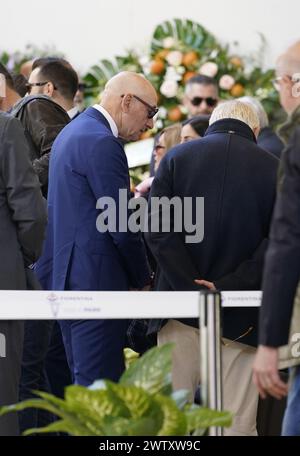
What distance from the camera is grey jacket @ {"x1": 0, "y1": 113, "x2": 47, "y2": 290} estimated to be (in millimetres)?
4113

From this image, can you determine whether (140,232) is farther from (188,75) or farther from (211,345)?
(188,75)

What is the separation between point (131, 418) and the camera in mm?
2934

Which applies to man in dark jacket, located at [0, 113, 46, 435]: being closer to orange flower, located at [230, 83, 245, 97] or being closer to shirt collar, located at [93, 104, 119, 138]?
shirt collar, located at [93, 104, 119, 138]

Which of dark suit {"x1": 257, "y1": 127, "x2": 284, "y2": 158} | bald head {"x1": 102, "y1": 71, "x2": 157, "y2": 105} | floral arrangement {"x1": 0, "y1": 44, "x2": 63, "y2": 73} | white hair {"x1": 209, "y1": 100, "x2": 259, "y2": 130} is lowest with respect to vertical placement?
dark suit {"x1": 257, "y1": 127, "x2": 284, "y2": 158}

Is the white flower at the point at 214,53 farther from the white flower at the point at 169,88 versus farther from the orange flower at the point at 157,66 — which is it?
the white flower at the point at 169,88

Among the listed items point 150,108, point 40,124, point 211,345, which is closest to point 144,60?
point 40,124

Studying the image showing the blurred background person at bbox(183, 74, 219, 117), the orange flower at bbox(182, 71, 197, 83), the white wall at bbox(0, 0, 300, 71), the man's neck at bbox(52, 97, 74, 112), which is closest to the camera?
the man's neck at bbox(52, 97, 74, 112)

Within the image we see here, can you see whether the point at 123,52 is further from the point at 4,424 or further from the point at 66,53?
the point at 4,424

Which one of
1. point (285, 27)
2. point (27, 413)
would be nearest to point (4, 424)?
point (27, 413)

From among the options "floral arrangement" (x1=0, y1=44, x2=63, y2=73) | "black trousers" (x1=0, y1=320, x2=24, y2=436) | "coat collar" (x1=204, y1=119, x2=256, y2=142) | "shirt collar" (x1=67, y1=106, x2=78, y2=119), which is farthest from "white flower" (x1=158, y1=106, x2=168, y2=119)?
"black trousers" (x1=0, y1=320, x2=24, y2=436)

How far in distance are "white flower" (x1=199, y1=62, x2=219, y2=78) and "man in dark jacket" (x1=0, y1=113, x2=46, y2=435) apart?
3.82m

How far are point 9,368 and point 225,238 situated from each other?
0.96m

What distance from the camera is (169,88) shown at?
7723 mm
